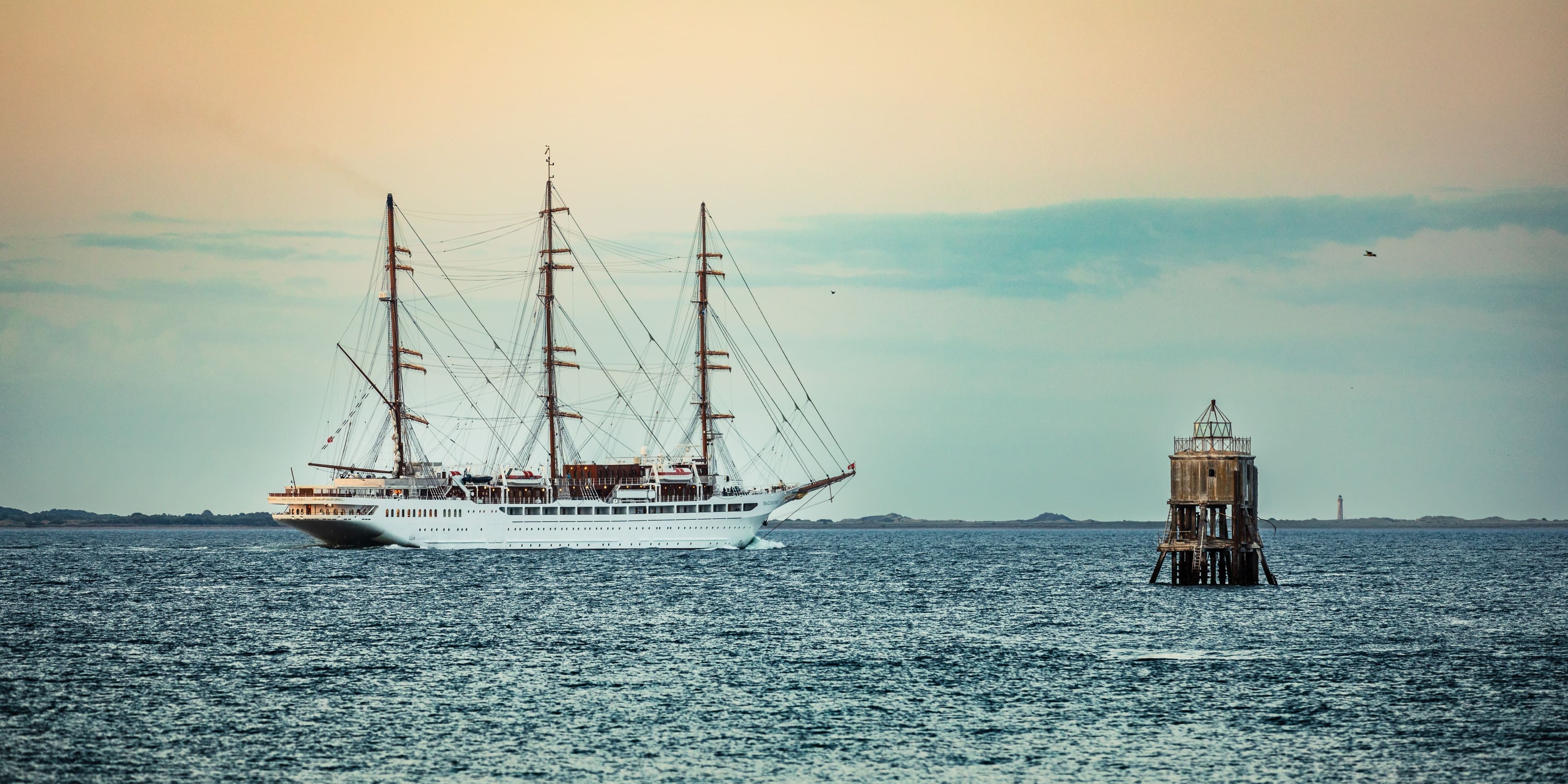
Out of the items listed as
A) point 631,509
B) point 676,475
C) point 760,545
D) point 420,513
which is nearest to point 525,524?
point 420,513

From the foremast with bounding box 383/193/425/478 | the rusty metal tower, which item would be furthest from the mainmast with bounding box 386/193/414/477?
the rusty metal tower

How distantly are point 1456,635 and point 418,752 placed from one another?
132 ft

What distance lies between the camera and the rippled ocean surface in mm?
29938

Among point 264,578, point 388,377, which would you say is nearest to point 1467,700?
point 264,578

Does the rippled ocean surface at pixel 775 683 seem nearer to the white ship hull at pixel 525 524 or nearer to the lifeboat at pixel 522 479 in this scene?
the white ship hull at pixel 525 524

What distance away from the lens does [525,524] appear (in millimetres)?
116188

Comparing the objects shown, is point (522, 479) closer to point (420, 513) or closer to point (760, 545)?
point (420, 513)

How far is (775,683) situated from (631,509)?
76.6 m

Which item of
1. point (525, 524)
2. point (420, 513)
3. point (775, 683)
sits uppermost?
point (420, 513)

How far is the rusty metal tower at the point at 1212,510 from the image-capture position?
6500cm

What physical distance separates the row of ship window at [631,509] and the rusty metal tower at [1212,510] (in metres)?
50.2

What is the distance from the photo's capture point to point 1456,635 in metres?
53.4

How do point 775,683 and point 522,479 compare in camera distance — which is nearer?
point 775,683

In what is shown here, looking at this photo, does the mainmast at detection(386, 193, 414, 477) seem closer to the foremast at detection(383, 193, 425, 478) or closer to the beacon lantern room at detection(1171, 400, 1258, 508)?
the foremast at detection(383, 193, 425, 478)
